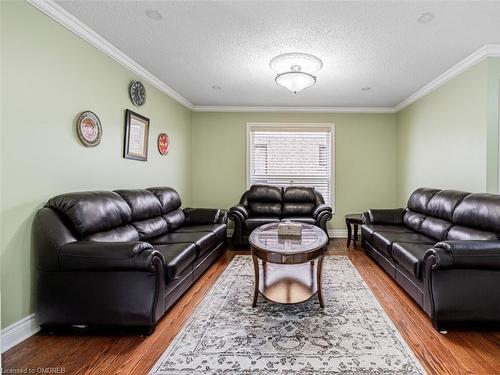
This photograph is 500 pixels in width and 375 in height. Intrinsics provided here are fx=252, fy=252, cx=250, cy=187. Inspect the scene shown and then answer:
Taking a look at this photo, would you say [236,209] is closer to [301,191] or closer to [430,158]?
[301,191]

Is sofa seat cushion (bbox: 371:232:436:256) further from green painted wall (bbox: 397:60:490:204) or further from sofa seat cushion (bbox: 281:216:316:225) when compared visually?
sofa seat cushion (bbox: 281:216:316:225)

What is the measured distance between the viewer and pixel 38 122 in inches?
81.8

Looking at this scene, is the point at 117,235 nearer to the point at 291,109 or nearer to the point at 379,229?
the point at 379,229

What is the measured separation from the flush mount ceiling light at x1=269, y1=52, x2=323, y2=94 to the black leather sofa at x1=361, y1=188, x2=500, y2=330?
2.18 m

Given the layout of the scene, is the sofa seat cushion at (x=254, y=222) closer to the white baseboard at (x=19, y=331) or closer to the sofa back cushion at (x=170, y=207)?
the sofa back cushion at (x=170, y=207)

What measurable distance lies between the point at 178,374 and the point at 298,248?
4.26 feet

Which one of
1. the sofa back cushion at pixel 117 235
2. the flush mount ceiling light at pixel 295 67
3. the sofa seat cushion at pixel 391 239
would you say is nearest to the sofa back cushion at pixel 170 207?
the sofa back cushion at pixel 117 235

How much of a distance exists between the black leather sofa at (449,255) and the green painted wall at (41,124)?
10.6 ft

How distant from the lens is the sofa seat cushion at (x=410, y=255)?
2.28 metres

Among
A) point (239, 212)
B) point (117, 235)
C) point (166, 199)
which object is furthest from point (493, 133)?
point (117, 235)

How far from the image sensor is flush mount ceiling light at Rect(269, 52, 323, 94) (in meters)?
2.82

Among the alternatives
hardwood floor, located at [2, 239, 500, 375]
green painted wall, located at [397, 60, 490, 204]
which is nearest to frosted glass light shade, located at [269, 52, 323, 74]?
green painted wall, located at [397, 60, 490, 204]

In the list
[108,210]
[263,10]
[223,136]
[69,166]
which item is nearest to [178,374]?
[108,210]

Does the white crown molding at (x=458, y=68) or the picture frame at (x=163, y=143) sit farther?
the picture frame at (x=163, y=143)
